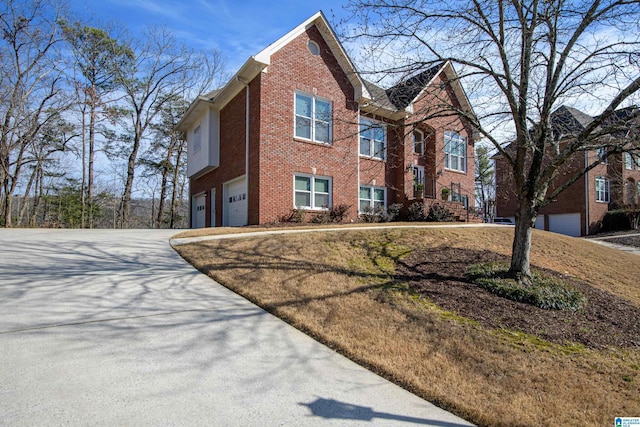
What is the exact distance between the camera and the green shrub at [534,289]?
241 inches

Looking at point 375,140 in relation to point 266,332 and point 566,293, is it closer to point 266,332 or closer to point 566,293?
point 566,293

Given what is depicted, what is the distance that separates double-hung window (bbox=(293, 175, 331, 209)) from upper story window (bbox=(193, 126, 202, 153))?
6650 millimetres

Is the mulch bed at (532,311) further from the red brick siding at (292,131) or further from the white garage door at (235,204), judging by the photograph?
the white garage door at (235,204)

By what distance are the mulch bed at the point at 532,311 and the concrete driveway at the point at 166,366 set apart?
106 inches

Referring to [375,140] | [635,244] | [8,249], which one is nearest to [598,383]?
[8,249]

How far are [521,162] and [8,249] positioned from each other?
10944mm

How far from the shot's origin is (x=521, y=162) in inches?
288

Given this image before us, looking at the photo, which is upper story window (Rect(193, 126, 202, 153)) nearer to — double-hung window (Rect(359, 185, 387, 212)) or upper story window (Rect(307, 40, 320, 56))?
upper story window (Rect(307, 40, 320, 56))

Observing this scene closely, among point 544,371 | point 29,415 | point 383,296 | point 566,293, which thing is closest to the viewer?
point 29,415

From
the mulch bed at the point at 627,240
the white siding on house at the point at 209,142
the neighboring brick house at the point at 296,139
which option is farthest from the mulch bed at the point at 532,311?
the mulch bed at the point at 627,240

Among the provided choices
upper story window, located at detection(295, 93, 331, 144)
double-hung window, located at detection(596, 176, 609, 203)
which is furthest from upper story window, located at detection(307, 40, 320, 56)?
double-hung window, located at detection(596, 176, 609, 203)

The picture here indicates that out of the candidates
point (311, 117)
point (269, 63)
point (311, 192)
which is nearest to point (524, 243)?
point (311, 192)

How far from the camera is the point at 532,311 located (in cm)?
577

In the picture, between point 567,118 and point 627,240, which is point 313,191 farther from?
point 627,240
